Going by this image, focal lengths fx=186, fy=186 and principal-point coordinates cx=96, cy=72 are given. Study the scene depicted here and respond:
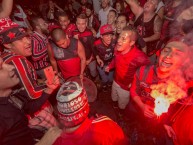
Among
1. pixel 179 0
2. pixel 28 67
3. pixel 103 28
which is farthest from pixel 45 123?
pixel 179 0

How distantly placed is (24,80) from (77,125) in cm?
156

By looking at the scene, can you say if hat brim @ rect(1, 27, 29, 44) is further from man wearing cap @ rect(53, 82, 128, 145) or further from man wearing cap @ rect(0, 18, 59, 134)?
man wearing cap @ rect(53, 82, 128, 145)

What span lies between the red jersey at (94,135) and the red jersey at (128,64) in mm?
2171

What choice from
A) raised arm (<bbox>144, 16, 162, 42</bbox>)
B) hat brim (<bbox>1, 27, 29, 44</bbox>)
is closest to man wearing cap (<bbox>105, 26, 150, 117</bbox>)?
raised arm (<bbox>144, 16, 162, 42</bbox>)

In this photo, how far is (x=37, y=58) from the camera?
468cm

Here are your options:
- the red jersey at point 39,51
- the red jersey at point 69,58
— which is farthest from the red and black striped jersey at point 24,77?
the red jersey at point 69,58

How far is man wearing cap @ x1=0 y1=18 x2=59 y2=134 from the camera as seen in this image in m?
3.17

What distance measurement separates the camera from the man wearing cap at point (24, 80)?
3174mm

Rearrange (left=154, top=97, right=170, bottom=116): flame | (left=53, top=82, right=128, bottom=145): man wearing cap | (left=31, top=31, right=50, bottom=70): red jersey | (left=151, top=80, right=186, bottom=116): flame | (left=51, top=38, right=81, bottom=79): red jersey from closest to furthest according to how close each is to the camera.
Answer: (left=53, top=82, right=128, bottom=145): man wearing cap → (left=154, top=97, right=170, bottom=116): flame → (left=151, top=80, right=186, bottom=116): flame → (left=31, top=31, right=50, bottom=70): red jersey → (left=51, top=38, right=81, bottom=79): red jersey

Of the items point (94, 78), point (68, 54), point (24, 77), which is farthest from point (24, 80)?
point (94, 78)

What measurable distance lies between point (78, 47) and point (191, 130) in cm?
333

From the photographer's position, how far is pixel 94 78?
654cm

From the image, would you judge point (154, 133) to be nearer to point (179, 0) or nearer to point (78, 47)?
point (78, 47)

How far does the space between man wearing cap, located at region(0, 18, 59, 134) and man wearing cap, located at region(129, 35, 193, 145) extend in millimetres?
1651
